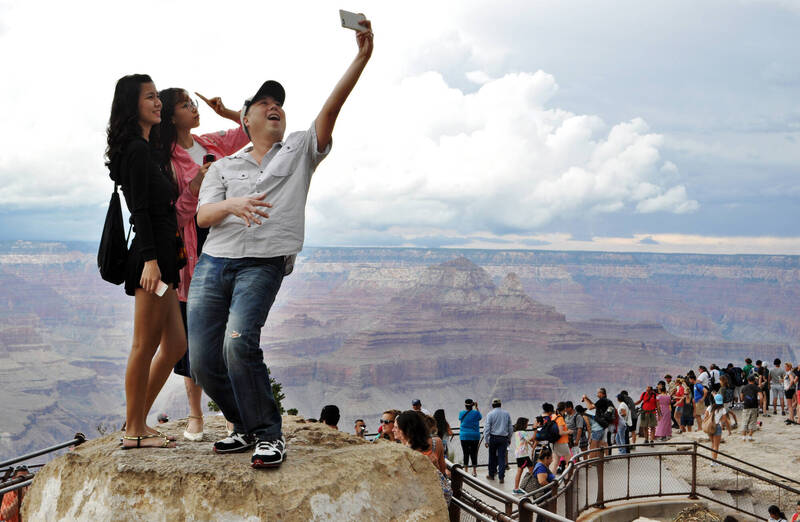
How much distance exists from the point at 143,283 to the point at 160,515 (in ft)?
4.00

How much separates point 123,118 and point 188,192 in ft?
1.91

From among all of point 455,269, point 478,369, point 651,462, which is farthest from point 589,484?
point 455,269

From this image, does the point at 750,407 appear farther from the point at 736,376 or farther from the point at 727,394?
the point at 736,376

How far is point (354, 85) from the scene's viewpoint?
12.3 feet

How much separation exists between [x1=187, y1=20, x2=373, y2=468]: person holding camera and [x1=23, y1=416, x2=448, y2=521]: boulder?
0.24m

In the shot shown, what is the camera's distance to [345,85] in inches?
147

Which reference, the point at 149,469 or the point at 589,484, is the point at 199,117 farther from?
the point at 589,484

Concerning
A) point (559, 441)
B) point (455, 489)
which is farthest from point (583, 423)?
point (455, 489)

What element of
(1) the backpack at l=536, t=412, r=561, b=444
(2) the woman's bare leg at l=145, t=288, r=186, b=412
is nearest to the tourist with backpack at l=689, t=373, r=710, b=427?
(1) the backpack at l=536, t=412, r=561, b=444

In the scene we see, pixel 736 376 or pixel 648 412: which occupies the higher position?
pixel 736 376

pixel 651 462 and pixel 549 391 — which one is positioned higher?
pixel 651 462

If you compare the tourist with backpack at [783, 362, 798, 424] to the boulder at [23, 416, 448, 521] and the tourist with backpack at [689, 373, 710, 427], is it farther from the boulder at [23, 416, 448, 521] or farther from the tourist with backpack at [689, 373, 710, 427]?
the boulder at [23, 416, 448, 521]

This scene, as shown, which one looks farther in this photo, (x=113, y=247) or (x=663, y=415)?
(x=663, y=415)

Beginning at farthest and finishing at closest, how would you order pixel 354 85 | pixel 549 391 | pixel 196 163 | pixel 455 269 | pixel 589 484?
pixel 455 269 < pixel 549 391 < pixel 589 484 < pixel 196 163 < pixel 354 85
